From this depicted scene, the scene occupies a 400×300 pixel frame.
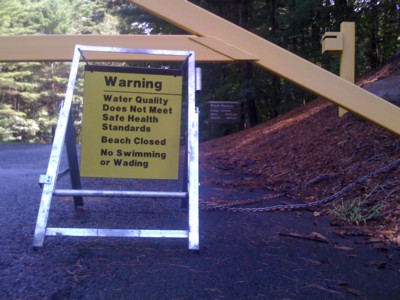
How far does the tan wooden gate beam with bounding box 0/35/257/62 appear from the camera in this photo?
5113 mm

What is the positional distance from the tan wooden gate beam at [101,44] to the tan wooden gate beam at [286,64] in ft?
0.33

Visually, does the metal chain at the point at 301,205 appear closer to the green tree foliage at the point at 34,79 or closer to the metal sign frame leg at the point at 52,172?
the metal sign frame leg at the point at 52,172

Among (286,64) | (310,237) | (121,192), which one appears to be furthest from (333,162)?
(121,192)

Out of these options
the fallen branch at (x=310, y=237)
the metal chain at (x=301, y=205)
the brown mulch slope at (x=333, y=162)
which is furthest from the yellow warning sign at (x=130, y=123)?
the brown mulch slope at (x=333, y=162)

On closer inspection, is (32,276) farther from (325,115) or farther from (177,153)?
(325,115)

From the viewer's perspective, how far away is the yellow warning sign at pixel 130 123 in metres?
4.73

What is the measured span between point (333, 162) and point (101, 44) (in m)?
3.80

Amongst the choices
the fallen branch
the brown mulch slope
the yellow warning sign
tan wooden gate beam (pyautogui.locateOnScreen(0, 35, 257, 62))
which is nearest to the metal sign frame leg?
the yellow warning sign

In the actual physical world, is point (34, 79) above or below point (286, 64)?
above

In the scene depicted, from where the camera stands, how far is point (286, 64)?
5133 millimetres

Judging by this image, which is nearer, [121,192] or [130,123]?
[121,192]

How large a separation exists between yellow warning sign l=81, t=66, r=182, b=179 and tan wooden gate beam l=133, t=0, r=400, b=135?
0.75m

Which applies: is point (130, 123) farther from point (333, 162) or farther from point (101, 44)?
point (333, 162)

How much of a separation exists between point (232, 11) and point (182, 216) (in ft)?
57.5
